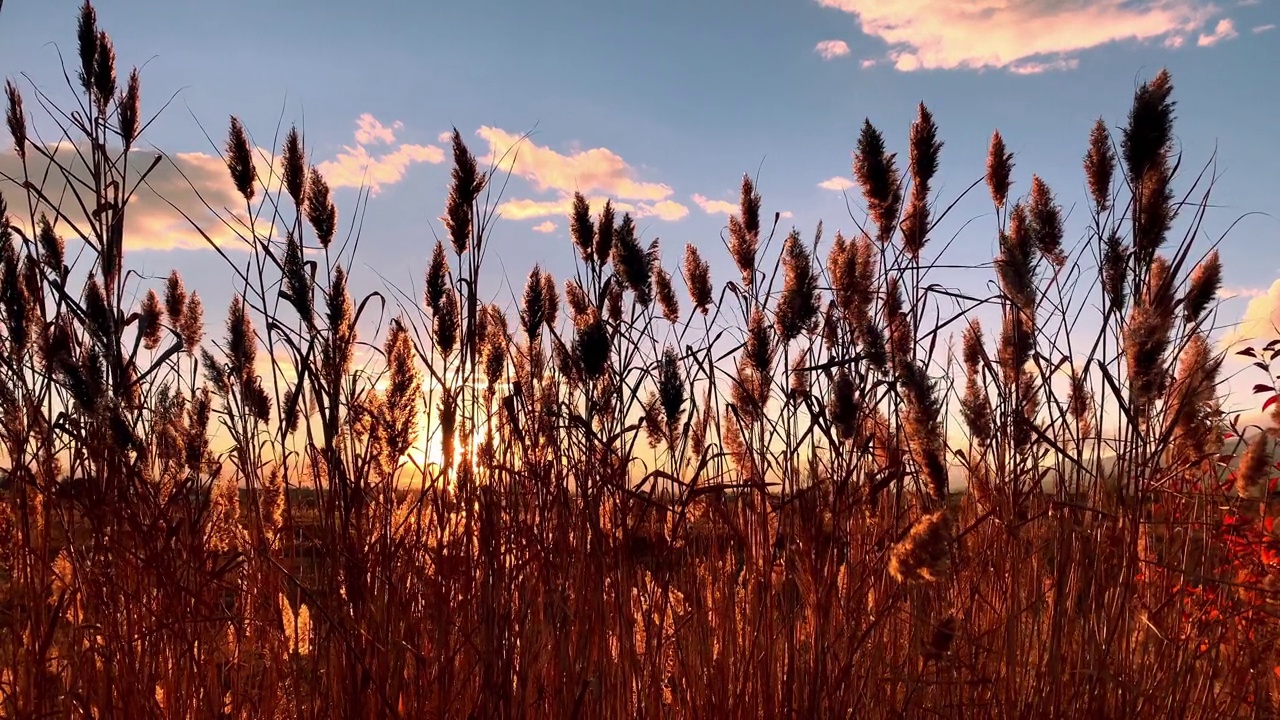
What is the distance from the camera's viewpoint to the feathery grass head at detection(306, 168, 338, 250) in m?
1.96

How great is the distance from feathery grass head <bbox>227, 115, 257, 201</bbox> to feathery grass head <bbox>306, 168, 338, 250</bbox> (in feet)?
0.81

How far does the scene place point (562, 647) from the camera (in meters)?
1.81

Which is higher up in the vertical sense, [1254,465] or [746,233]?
[746,233]

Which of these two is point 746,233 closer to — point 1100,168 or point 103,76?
point 1100,168

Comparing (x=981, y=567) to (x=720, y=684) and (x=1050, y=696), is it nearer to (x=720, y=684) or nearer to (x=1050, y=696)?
(x=1050, y=696)

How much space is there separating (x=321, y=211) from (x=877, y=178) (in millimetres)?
1318

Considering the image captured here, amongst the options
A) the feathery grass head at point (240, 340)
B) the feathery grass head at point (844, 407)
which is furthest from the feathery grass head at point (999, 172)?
the feathery grass head at point (240, 340)

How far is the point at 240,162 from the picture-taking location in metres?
2.12

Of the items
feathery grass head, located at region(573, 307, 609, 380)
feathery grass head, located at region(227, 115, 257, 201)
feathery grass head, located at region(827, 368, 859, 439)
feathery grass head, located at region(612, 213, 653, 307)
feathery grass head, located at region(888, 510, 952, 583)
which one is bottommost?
feathery grass head, located at region(888, 510, 952, 583)

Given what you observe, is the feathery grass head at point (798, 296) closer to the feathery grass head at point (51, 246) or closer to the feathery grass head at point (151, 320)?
the feathery grass head at point (51, 246)

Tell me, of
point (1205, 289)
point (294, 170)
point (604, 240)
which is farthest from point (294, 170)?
point (1205, 289)

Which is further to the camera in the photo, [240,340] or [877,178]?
[240,340]

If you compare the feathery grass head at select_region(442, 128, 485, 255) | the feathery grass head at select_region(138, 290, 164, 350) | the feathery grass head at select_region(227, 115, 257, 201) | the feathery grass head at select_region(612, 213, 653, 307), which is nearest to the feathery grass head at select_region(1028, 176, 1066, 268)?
the feathery grass head at select_region(612, 213, 653, 307)

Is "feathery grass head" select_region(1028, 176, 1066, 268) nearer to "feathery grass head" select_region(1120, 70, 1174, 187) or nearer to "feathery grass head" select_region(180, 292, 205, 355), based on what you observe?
"feathery grass head" select_region(1120, 70, 1174, 187)
